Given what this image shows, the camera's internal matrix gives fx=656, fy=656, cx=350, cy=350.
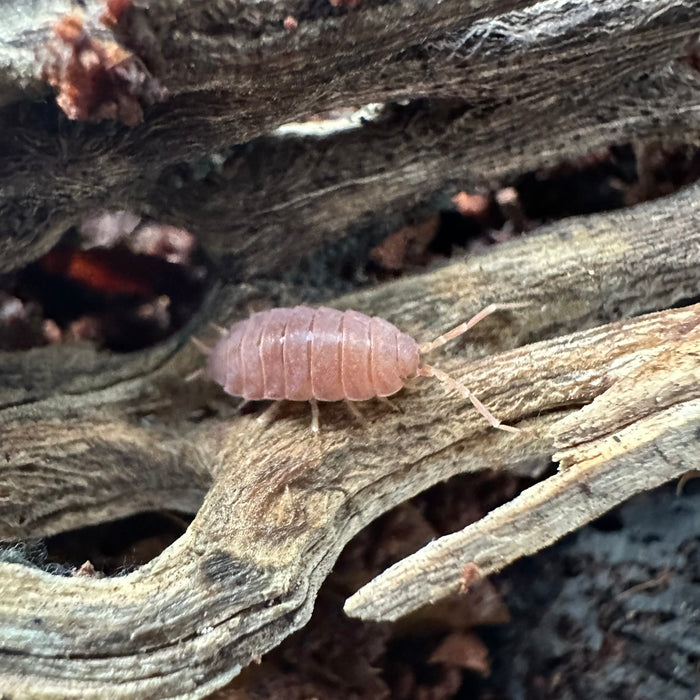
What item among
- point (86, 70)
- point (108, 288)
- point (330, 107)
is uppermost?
point (86, 70)

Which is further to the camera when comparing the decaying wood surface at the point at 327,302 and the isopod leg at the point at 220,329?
the isopod leg at the point at 220,329

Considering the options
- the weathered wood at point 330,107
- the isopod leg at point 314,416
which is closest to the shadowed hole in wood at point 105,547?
the isopod leg at point 314,416

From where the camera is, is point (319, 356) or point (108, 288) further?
point (108, 288)

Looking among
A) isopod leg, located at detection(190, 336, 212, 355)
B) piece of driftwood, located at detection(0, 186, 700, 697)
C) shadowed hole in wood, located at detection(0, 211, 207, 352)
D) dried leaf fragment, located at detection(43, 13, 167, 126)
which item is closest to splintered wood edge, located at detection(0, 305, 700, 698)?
piece of driftwood, located at detection(0, 186, 700, 697)

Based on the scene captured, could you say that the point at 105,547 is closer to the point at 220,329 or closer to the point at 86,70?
the point at 220,329

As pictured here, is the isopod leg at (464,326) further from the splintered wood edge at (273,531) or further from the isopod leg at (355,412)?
the isopod leg at (355,412)

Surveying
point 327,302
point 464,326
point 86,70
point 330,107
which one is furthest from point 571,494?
point 86,70

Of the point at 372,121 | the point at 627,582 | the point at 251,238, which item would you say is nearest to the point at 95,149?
the point at 251,238
